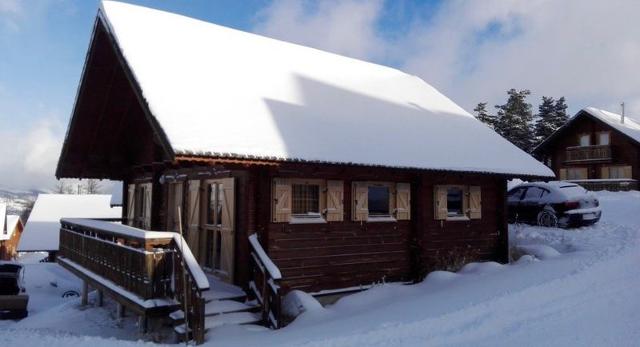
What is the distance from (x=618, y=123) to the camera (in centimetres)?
3744

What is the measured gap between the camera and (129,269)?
9.24 metres

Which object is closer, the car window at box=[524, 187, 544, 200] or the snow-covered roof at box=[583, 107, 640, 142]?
the car window at box=[524, 187, 544, 200]

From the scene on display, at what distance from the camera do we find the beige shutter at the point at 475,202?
Answer: 14.3m

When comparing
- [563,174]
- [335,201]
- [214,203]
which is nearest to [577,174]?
[563,174]

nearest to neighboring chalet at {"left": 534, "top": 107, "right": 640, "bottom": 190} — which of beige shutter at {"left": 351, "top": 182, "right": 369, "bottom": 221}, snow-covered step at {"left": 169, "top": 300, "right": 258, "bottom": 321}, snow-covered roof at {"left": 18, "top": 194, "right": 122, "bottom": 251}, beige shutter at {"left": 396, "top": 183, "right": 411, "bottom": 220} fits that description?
beige shutter at {"left": 396, "top": 183, "right": 411, "bottom": 220}

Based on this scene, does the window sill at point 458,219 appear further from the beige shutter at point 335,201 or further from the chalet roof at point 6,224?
the chalet roof at point 6,224

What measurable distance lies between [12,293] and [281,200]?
14734 mm

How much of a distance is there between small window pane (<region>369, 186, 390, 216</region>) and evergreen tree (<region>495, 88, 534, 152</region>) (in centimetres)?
3915

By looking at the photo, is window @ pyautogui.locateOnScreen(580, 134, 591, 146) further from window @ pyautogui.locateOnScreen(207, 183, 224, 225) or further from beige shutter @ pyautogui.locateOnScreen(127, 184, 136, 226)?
window @ pyautogui.locateOnScreen(207, 183, 224, 225)

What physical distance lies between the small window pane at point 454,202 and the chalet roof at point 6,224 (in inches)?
2127

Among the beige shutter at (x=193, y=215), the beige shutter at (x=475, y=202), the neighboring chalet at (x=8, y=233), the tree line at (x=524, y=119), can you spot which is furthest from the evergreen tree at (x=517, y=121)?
the neighboring chalet at (x=8, y=233)

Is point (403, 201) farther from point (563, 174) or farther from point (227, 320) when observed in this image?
point (563, 174)

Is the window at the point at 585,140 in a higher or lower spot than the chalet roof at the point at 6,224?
higher

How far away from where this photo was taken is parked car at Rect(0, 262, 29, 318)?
60.4 ft
